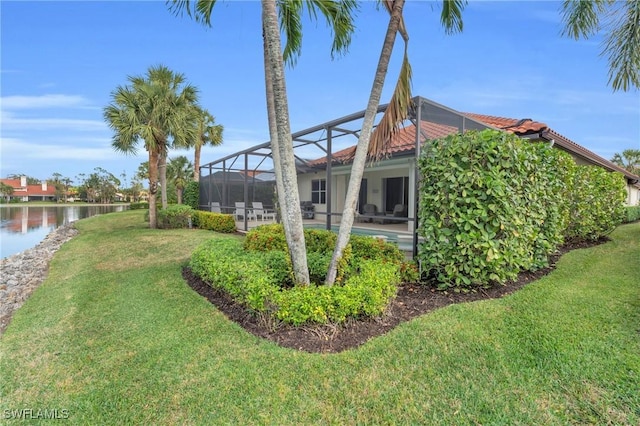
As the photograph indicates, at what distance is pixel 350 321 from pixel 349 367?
80 centimetres

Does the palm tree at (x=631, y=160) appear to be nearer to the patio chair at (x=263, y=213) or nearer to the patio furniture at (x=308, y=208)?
the patio furniture at (x=308, y=208)

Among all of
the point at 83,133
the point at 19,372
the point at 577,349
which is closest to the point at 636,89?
the point at 577,349

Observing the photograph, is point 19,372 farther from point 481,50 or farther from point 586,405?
point 481,50

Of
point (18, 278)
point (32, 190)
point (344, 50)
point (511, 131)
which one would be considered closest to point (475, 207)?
point (344, 50)

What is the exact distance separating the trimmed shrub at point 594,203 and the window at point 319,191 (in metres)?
9.55

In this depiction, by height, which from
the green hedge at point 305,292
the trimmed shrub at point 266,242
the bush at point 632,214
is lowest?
the green hedge at point 305,292

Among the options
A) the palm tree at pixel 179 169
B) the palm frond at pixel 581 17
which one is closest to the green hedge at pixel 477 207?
the palm frond at pixel 581 17

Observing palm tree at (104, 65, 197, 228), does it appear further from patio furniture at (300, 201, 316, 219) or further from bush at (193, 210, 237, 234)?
patio furniture at (300, 201, 316, 219)

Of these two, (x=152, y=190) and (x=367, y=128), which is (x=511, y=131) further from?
(x=152, y=190)

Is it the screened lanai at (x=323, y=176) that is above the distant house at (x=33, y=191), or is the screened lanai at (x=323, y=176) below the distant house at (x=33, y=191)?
below

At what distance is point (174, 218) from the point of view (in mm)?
13609

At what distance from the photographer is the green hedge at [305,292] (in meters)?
3.39

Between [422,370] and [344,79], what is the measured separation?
6.89 metres

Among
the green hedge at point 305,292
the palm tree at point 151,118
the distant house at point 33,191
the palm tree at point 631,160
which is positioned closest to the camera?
the green hedge at point 305,292
